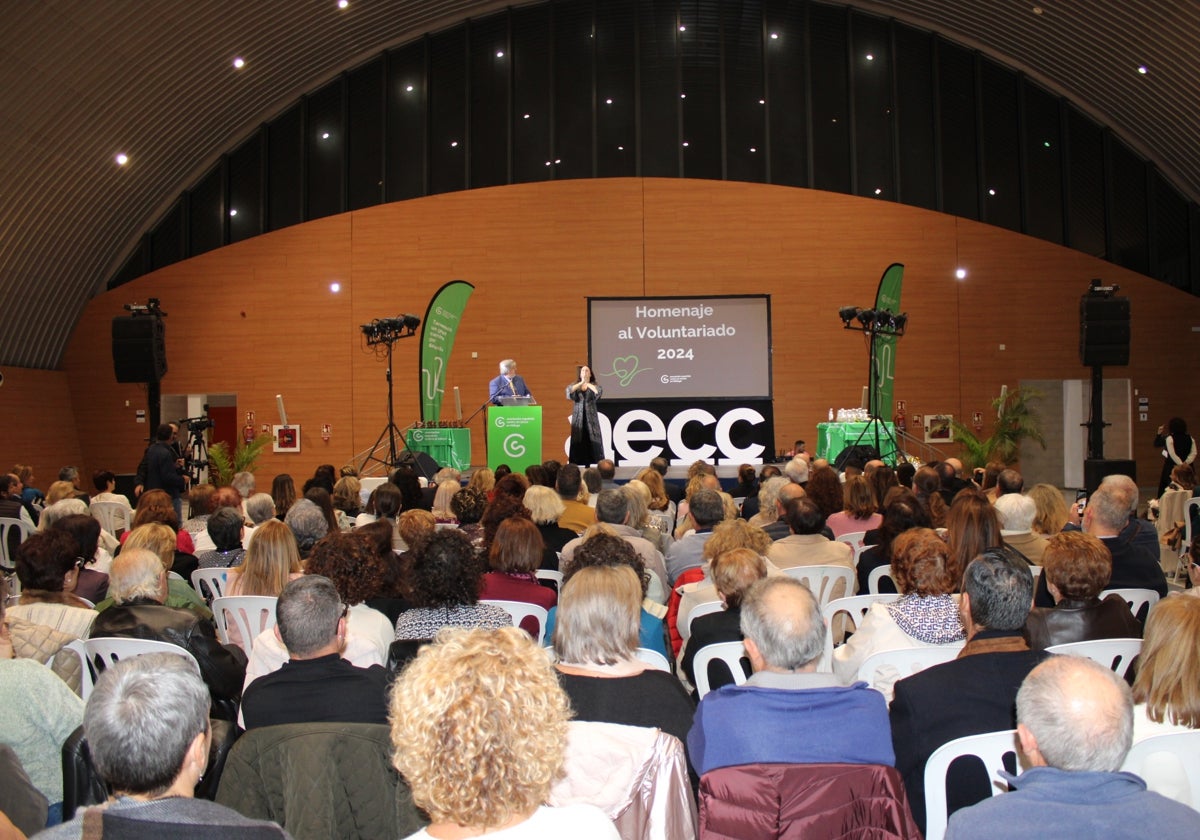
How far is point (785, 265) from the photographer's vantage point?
14.9m

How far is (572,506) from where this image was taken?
6.12 meters

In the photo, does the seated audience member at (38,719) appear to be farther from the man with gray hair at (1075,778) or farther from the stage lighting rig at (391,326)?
the stage lighting rig at (391,326)

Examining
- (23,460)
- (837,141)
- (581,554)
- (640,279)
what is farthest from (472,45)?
(581,554)

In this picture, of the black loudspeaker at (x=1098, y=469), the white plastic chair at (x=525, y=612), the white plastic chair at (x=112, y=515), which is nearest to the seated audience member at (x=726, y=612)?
the white plastic chair at (x=525, y=612)

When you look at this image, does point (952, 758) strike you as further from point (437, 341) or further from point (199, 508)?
point (437, 341)

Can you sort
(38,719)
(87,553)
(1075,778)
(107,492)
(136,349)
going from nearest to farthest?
1. (1075,778)
2. (38,719)
3. (87,553)
4. (107,492)
5. (136,349)

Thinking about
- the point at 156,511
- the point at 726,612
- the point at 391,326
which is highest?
the point at 391,326

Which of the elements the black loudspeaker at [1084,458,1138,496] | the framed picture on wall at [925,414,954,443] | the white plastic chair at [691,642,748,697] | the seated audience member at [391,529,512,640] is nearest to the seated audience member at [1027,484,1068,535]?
the white plastic chair at [691,642,748,697]

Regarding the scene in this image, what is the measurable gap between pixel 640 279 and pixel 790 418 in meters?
2.97

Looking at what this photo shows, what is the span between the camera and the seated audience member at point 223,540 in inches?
193

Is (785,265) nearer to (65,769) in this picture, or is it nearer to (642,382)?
(642,382)

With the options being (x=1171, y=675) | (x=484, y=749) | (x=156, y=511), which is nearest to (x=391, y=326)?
(x=156, y=511)

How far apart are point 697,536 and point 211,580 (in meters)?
2.31

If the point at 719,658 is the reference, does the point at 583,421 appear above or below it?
above
